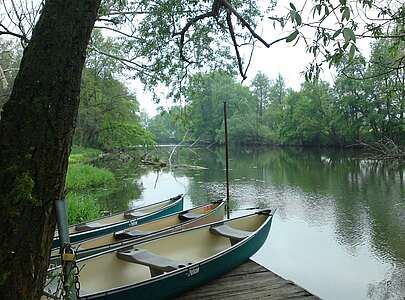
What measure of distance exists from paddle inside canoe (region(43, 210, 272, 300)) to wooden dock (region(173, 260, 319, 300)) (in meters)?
0.09

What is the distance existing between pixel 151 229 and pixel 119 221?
1.07 metres

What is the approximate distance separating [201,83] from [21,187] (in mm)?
4570

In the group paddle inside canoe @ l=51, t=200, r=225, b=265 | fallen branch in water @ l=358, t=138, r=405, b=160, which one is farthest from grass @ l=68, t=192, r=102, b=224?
fallen branch in water @ l=358, t=138, r=405, b=160

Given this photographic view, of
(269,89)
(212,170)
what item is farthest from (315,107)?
(212,170)

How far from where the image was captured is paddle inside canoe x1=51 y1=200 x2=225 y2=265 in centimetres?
488

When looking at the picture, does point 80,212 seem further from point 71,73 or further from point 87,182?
point 71,73

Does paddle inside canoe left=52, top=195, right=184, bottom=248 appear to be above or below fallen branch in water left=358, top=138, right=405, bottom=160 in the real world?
below

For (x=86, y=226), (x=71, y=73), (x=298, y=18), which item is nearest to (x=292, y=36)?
(x=298, y=18)

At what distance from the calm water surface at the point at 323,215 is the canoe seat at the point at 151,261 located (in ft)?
11.5

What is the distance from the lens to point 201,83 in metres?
5.70

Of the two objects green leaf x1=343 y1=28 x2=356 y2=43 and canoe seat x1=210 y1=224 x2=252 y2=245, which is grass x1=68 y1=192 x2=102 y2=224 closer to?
canoe seat x1=210 y1=224 x2=252 y2=245

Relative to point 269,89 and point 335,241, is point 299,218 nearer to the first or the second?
point 335,241

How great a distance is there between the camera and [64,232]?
1.62 meters

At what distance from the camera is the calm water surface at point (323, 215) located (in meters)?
7.53
